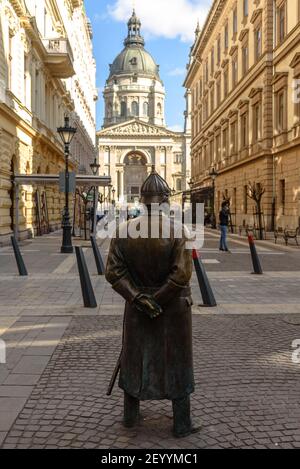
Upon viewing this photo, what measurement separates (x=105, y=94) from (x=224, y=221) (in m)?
116

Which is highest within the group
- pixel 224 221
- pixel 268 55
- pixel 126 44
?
pixel 126 44

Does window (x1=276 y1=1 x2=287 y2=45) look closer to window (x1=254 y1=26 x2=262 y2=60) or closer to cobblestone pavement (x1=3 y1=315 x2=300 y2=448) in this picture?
window (x1=254 y1=26 x2=262 y2=60)

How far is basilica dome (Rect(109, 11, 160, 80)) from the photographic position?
130m

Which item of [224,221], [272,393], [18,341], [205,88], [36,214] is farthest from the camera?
[205,88]

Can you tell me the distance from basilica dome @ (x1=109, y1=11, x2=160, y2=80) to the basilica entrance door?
80.2ft

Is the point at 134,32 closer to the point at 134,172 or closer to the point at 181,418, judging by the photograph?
the point at 134,172

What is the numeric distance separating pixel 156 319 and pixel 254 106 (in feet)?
104

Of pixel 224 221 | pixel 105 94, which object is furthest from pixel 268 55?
pixel 105 94

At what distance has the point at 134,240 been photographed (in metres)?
3.69

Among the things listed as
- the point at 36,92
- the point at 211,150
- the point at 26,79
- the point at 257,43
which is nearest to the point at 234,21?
the point at 257,43

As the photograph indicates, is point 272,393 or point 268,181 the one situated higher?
point 268,181

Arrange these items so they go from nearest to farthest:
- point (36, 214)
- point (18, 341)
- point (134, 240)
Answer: point (134, 240) < point (18, 341) < point (36, 214)

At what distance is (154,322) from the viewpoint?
370 cm
